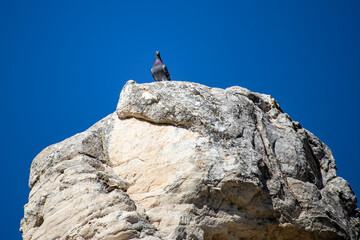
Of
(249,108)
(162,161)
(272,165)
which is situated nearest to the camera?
(162,161)

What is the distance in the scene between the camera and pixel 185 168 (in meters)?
5.95

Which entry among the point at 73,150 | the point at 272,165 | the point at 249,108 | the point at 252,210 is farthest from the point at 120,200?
the point at 249,108

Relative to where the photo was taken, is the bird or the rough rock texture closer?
the rough rock texture

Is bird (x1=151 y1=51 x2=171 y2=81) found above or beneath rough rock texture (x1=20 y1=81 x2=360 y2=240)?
above

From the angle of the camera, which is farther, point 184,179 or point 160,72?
point 160,72

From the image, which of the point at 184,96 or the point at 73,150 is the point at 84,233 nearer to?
the point at 73,150

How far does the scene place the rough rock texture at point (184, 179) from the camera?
555 cm

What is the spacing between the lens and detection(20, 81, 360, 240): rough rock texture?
18.2ft

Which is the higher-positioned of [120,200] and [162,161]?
[162,161]

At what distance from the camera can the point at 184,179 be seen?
582 cm

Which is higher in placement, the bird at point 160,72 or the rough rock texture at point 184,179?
the bird at point 160,72

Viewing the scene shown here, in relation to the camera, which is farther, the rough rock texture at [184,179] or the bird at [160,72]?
the bird at [160,72]

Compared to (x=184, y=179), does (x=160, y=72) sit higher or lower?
higher

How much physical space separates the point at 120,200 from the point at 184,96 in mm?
2214
